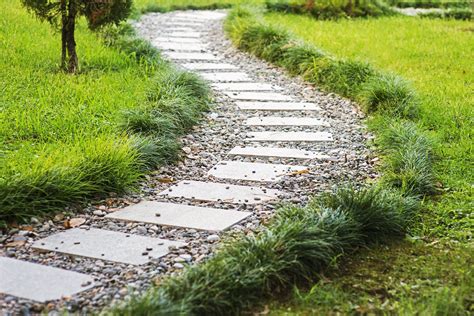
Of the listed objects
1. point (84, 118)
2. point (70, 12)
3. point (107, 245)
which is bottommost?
point (107, 245)

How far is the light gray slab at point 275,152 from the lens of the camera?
4.87 m

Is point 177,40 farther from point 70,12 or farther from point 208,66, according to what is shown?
point 70,12

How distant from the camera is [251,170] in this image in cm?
457

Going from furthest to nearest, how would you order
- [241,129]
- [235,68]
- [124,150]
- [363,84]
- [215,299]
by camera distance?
[235,68], [363,84], [241,129], [124,150], [215,299]

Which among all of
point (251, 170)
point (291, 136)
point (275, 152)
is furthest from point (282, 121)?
point (251, 170)

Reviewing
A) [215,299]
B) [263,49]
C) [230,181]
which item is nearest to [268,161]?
[230,181]

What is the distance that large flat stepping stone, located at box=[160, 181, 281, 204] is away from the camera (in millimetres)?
4082

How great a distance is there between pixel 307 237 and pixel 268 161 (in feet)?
5.08

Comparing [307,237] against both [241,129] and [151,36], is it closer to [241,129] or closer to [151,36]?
[241,129]

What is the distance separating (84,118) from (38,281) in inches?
89.3

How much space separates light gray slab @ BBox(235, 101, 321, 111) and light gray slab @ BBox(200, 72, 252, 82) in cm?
91

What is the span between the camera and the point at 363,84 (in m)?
6.28

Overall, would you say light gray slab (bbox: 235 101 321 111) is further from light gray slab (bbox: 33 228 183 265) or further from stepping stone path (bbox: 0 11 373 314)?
light gray slab (bbox: 33 228 183 265)

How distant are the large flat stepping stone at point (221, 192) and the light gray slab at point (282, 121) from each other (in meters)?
1.41
